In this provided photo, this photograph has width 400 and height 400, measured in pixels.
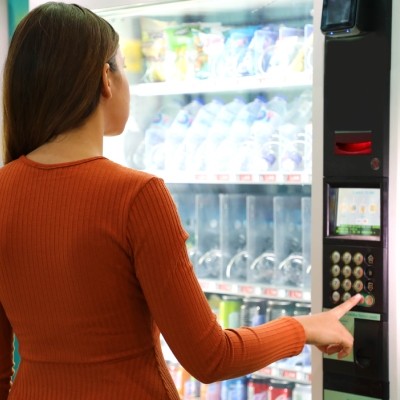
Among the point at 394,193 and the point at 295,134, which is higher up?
the point at 295,134

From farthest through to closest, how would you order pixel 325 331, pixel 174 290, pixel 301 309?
pixel 301 309 → pixel 325 331 → pixel 174 290

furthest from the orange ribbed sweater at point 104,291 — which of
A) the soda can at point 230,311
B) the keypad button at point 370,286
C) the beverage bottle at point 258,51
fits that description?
the beverage bottle at point 258,51

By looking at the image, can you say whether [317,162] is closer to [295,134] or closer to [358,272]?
[358,272]

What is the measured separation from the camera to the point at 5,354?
1.28m

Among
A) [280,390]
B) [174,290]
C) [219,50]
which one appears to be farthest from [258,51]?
[174,290]

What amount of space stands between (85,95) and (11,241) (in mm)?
285

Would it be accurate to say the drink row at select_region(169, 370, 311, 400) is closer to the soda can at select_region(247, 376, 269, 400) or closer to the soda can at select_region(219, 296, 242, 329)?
the soda can at select_region(247, 376, 269, 400)

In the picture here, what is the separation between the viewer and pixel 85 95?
1101mm

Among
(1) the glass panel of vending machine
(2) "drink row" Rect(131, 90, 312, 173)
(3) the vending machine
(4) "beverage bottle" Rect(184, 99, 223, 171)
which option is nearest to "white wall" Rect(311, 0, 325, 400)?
(3) the vending machine

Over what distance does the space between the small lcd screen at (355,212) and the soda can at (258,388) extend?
87cm

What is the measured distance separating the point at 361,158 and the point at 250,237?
0.83 metres

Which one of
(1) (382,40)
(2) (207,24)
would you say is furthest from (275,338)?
(2) (207,24)

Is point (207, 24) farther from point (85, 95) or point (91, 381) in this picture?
point (91, 381)

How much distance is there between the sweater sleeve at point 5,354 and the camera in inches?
50.1
